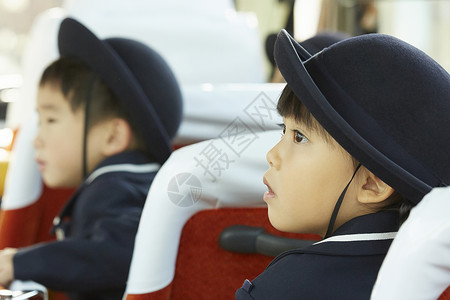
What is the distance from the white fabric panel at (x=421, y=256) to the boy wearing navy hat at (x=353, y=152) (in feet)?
0.26

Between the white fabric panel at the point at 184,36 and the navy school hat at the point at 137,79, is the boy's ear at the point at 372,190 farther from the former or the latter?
the white fabric panel at the point at 184,36

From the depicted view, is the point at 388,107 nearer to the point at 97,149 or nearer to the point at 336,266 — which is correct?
the point at 336,266

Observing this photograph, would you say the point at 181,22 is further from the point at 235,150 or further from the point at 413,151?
the point at 413,151

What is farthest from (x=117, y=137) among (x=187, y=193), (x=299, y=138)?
(x=299, y=138)

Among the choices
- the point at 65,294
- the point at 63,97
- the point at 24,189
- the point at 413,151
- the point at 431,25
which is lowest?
the point at 431,25

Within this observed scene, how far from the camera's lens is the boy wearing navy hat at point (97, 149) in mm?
901

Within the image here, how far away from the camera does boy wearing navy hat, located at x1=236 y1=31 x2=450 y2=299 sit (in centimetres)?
50

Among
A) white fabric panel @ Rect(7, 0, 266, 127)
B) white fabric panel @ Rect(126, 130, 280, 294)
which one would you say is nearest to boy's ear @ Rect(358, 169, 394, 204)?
white fabric panel @ Rect(126, 130, 280, 294)

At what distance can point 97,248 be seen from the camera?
0.89 m

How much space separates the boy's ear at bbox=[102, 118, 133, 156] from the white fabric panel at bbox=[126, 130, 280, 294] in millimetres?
383

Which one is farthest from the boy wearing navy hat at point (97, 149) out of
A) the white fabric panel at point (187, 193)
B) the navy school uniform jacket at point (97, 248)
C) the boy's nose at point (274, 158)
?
the boy's nose at point (274, 158)

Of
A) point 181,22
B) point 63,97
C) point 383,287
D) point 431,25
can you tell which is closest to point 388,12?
point 431,25

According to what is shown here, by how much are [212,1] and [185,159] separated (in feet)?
3.13

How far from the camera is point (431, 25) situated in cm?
353
